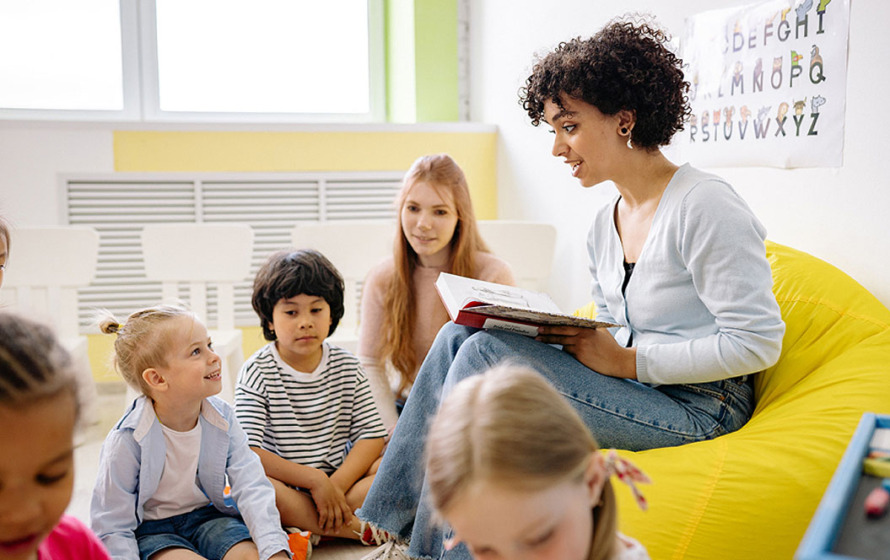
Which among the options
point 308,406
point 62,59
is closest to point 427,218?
point 308,406

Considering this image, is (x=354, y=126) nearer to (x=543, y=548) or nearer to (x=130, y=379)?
(x=130, y=379)

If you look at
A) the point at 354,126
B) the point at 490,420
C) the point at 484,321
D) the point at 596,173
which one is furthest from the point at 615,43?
the point at 354,126

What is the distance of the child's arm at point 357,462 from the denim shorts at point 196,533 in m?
0.29

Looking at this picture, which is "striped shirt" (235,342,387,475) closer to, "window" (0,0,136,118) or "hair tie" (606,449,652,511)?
"hair tie" (606,449,652,511)

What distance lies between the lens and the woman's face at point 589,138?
1.53 m

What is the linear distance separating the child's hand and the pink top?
0.94 meters

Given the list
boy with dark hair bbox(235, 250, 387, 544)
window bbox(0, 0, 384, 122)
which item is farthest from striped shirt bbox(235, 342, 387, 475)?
window bbox(0, 0, 384, 122)

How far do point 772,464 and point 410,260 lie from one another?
3.79 feet

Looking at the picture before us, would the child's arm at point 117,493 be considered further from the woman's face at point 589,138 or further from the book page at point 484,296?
the woman's face at point 589,138

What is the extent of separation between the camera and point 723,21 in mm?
1993

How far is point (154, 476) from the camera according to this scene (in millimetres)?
1521

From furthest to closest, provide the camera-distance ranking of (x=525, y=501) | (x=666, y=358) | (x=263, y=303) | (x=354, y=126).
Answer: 1. (x=354, y=126)
2. (x=263, y=303)
3. (x=666, y=358)
4. (x=525, y=501)

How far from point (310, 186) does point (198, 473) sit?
210 centimetres

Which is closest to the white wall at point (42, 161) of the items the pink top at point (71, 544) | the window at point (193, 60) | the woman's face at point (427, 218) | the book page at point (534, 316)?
the window at point (193, 60)
